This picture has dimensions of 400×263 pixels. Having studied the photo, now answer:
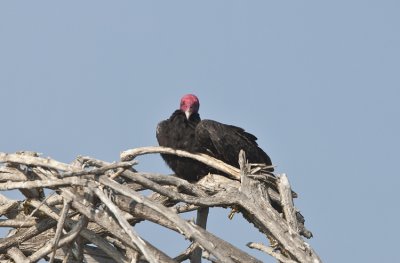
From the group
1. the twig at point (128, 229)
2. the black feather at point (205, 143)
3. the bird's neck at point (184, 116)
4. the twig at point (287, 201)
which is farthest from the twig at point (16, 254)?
the bird's neck at point (184, 116)

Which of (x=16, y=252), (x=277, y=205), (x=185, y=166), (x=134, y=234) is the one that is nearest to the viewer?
(x=134, y=234)

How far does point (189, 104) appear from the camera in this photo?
33.0ft

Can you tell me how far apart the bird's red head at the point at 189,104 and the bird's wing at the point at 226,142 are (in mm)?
455

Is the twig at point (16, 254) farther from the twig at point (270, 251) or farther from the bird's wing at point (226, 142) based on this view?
the bird's wing at point (226, 142)

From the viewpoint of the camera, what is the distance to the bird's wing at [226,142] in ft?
30.8

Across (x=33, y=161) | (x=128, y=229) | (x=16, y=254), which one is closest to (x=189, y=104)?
(x=16, y=254)

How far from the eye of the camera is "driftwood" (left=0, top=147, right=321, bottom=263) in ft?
22.7

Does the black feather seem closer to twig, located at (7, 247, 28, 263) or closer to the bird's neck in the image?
the bird's neck

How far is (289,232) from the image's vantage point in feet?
24.4

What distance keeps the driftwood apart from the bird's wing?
0.77 metres

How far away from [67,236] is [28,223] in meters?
0.79

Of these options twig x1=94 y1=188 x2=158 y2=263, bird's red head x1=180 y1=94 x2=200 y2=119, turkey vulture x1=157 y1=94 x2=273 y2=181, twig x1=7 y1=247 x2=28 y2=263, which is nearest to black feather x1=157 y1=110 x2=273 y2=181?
turkey vulture x1=157 y1=94 x2=273 y2=181

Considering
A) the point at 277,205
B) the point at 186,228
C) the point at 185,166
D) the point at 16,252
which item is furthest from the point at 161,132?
the point at 186,228

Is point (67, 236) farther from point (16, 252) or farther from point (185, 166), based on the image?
point (185, 166)
